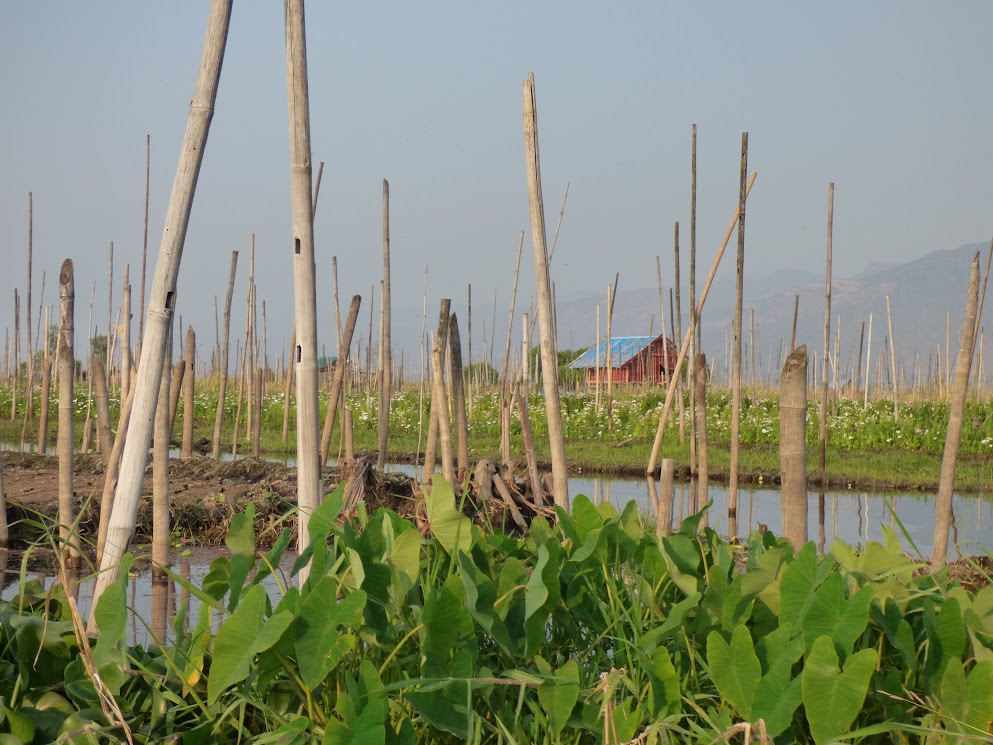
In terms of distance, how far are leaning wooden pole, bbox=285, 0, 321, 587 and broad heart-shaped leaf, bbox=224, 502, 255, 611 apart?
32 cm

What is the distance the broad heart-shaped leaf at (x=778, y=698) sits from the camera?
1375 millimetres

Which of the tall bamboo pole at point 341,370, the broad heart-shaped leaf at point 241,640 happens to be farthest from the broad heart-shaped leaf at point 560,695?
the tall bamboo pole at point 341,370

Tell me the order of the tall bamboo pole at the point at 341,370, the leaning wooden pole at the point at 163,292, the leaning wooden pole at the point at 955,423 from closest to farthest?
1. the leaning wooden pole at the point at 163,292
2. the leaning wooden pole at the point at 955,423
3. the tall bamboo pole at the point at 341,370

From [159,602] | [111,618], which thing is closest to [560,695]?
[111,618]

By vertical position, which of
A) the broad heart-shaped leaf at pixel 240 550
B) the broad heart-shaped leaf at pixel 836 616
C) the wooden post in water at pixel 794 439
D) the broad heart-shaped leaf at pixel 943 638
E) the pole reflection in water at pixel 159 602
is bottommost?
the pole reflection in water at pixel 159 602

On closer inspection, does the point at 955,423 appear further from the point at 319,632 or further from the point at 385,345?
the point at 385,345

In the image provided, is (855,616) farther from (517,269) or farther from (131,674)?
(517,269)

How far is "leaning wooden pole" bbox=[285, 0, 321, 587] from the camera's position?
1.98 m

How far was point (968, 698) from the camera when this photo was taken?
144 cm

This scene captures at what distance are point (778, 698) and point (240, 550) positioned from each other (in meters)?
0.95

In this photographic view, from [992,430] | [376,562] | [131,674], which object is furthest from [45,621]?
[992,430]

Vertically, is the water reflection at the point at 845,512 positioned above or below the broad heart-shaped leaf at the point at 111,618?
below

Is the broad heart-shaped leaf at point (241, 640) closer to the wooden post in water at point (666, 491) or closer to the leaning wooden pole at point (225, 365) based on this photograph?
the wooden post in water at point (666, 491)

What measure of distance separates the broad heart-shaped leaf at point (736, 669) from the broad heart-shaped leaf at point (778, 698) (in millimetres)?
21
